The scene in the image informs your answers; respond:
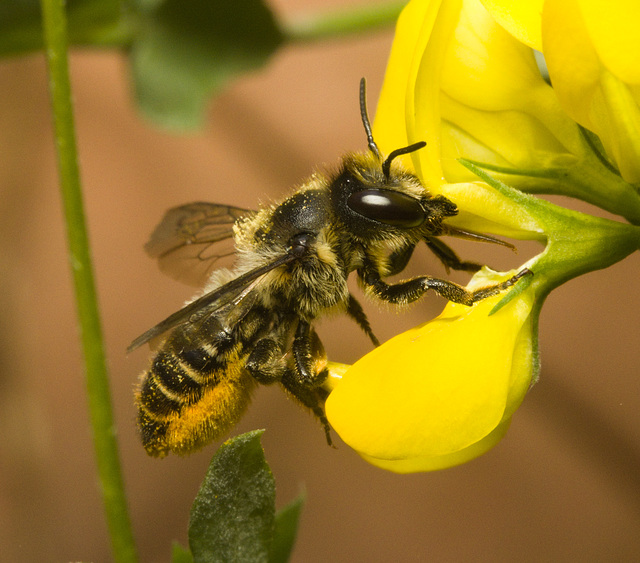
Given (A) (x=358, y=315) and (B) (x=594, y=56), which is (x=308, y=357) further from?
(B) (x=594, y=56)

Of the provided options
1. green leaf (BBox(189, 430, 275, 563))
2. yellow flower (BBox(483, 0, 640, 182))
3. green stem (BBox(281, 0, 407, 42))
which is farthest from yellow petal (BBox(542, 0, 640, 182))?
green stem (BBox(281, 0, 407, 42))

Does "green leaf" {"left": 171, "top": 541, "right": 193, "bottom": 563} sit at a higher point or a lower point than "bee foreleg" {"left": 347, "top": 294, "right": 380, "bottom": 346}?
lower

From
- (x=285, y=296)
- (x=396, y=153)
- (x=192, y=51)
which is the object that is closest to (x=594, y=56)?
(x=396, y=153)

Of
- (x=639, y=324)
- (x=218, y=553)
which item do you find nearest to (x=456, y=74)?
(x=218, y=553)

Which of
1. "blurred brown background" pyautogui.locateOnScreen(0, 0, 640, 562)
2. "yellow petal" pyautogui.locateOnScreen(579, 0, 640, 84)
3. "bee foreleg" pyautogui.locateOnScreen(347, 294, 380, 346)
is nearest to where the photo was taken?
"yellow petal" pyautogui.locateOnScreen(579, 0, 640, 84)

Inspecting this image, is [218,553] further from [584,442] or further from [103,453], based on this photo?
[584,442]

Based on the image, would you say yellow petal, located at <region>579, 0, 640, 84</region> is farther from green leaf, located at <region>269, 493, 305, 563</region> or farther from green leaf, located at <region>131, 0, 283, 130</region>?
green leaf, located at <region>131, 0, 283, 130</region>

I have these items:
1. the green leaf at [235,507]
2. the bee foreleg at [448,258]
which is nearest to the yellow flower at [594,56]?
the bee foreleg at [448,258]
